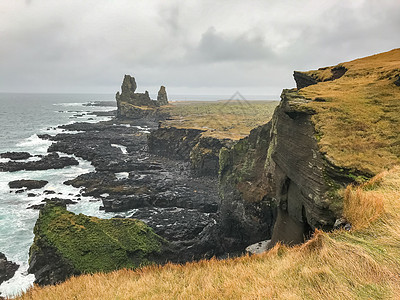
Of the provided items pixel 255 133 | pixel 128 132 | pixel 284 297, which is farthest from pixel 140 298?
pixel 128 132

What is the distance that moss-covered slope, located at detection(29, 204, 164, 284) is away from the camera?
15.9 meters

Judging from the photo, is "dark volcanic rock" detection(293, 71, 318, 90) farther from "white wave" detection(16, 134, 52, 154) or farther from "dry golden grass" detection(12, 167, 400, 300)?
"white wave" detection(16, 134, 52, 154)

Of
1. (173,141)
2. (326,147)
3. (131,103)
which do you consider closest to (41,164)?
(173,141)

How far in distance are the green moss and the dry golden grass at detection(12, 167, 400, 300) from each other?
676cm

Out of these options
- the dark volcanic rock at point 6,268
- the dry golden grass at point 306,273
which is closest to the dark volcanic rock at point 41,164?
the dark volcanic rock at point 6,268

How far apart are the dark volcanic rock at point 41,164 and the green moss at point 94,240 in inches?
1741

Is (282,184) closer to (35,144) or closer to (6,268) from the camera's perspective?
(6,268)

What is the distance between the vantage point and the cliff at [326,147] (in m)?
Answer: 12.2

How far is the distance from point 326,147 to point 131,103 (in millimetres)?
145644

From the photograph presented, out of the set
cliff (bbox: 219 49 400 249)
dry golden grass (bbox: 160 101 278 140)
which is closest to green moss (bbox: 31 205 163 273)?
cliff (bbox: 219 49 400 249)

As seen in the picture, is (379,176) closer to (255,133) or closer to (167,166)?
(255,133)

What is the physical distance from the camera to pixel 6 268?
23.5 meters

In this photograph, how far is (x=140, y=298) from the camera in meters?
7.66

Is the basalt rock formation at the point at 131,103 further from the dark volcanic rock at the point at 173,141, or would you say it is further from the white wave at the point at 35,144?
the dark volcanic rock at the point at 173,141
